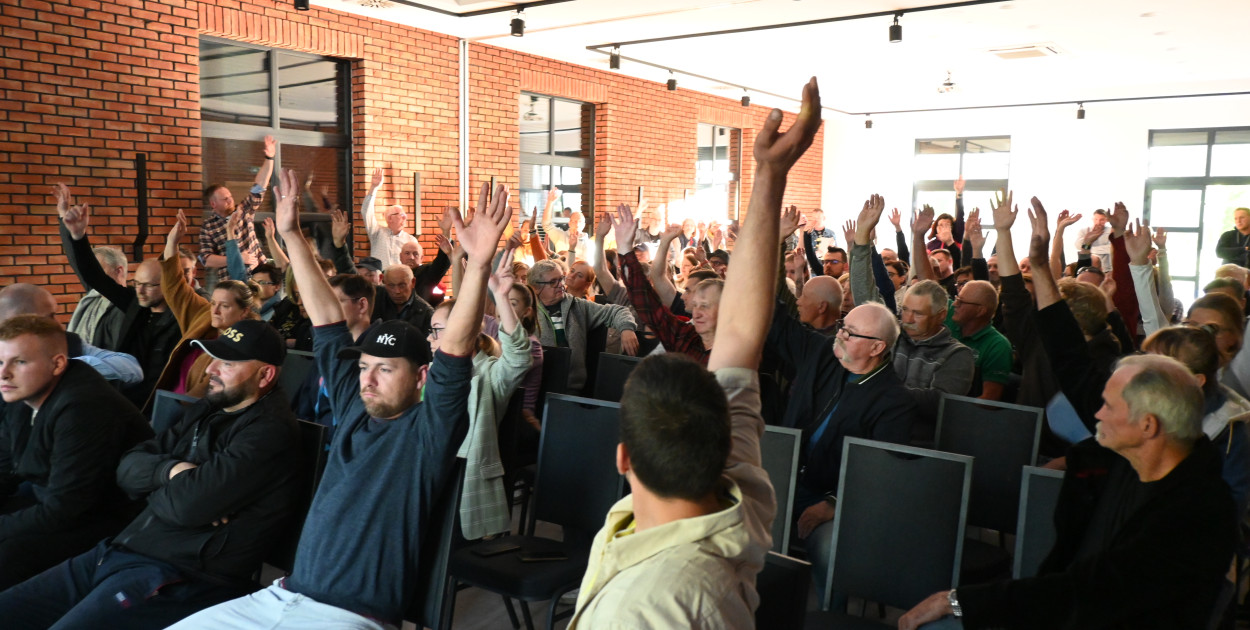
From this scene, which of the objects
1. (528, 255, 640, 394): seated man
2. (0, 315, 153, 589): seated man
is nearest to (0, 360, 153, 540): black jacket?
(0, 315, 153, 589): seated man

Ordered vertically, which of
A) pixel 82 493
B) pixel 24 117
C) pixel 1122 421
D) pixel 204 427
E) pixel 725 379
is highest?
pixel 24 117

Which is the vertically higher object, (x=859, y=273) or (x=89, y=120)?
(x=89, y=120)

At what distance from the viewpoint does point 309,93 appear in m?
8.30

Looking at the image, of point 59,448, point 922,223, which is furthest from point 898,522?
point 922,223

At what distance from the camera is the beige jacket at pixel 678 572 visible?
109cm

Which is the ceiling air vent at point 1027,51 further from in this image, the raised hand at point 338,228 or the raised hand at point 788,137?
the raised hand at point 788,137

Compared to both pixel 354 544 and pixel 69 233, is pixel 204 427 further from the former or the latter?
pixel 69 233

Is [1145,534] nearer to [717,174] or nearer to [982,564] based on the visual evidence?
[982,564]

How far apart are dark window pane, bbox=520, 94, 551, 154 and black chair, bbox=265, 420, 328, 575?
8404mm

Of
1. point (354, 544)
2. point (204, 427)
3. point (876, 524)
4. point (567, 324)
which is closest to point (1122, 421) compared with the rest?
point (876, 524)

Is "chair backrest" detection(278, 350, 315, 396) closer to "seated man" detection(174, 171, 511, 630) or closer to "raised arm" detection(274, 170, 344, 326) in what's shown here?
"raised arm" detection(274, 170, 344, 326)

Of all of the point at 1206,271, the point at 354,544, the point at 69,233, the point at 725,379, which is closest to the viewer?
the point at 725,379

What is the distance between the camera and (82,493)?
105 inches

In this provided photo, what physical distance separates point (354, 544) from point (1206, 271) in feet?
49.4
